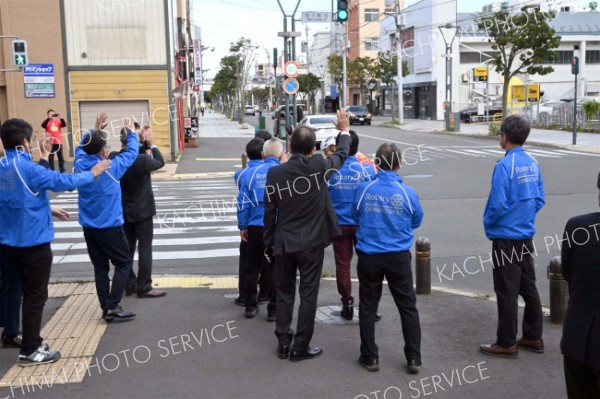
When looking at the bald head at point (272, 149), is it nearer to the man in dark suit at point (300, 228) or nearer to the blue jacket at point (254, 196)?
the blue jacket at point (254, 196)

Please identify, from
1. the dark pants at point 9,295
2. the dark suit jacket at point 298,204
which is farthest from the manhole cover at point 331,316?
the dark pants at point 9,295

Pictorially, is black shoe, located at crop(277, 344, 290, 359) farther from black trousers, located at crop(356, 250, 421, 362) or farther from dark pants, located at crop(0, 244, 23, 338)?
dark pants, located at crop(0, 244, 23, 338)

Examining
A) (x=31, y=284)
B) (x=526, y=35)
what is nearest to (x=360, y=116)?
(x=526, y=35)

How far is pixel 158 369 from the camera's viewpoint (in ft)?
18.2

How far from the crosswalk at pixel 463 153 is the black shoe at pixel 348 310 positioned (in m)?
17.8

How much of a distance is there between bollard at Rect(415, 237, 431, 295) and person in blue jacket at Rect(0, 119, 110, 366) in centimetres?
377

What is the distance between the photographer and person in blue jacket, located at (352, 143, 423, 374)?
539 centimetres

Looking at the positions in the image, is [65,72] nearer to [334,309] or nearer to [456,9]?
[334,309]

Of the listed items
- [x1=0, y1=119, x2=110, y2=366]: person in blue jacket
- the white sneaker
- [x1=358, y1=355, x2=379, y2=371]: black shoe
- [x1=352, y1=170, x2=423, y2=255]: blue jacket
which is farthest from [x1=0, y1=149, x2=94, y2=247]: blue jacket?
[x1=358, y1=355, x2=379, y2=371]: black shoe

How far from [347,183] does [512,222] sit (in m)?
1.73

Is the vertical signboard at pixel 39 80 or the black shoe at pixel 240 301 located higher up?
the vertical signboard at pixel 39 80

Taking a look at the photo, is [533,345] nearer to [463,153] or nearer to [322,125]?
[463,153]

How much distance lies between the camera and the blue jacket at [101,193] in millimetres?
6418

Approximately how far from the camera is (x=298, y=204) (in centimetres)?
566
